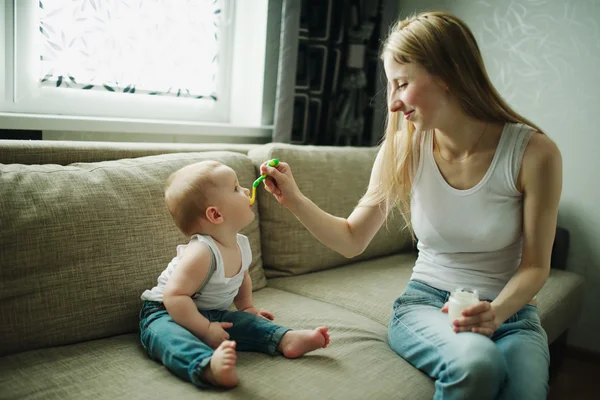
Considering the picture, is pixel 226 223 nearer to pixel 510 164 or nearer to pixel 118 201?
pixel 118 201

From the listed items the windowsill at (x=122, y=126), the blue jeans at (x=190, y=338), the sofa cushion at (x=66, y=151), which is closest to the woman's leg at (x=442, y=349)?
the blue jeans at (x=190, y=338)

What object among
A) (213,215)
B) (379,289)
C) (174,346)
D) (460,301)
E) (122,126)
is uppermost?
(122,126)

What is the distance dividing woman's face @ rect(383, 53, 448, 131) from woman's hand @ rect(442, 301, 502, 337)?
1.53 ft

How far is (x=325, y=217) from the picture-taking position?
5.04 ft

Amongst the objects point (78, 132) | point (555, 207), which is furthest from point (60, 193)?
point (555, 207)

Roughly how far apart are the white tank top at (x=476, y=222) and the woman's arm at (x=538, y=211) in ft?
0.11

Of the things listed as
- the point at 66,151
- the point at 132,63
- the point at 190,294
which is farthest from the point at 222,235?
the point at 132,63

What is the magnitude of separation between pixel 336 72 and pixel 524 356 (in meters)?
1.77

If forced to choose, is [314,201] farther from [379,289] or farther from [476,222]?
[476,222]

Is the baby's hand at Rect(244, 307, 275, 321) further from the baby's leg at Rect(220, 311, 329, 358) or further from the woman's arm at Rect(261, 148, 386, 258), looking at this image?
the woman's arm at Rect(261, 148, 386, 258)

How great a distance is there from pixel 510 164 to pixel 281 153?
2.92 feet

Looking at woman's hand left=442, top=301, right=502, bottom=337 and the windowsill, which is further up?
the windowsill

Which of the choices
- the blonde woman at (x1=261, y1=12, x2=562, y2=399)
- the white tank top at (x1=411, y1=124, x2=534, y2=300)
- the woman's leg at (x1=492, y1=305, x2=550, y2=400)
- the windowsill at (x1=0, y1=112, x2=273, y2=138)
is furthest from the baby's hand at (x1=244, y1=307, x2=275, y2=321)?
the windowsill at (x1=0, y1=112, x2=273, y2=138)

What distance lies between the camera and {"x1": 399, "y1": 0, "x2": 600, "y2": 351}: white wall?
2.45 m
